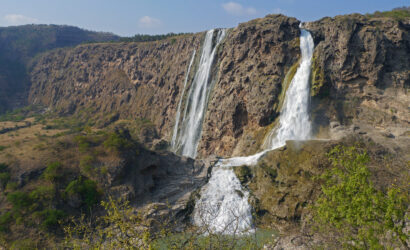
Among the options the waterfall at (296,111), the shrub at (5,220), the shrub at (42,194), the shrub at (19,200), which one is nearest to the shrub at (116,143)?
the shrub at (42,194)

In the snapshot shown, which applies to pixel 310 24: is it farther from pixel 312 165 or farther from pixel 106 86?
pixel 106 86

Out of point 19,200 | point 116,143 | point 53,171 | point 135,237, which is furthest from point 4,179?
point 135,237

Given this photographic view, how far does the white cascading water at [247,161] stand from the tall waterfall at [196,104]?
14453mm

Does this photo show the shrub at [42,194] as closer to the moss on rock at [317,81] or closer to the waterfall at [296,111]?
the waterfall at [296,111]

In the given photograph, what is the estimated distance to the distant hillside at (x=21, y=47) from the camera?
100625 millimetres

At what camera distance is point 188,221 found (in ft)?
74.0

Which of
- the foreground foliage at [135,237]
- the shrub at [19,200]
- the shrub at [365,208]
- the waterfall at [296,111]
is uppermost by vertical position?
the waterfall at [296,111]

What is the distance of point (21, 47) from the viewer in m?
132

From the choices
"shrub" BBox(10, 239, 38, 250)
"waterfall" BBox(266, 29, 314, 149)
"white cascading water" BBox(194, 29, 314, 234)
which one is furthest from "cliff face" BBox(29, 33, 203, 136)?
"shrub" BBox(10, 239, 38, 250)

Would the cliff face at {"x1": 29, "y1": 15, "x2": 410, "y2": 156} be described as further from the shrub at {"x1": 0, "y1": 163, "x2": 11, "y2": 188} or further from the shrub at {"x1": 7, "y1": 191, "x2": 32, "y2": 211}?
the shrub at {"x1": 0, "y1": 163, "x2": 11, "y2": 188}

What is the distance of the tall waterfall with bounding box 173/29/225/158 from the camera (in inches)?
1731

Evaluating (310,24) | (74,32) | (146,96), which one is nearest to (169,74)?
(146,96)

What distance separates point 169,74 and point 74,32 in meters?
146

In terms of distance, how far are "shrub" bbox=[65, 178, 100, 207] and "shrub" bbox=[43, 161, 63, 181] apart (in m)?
1.40
